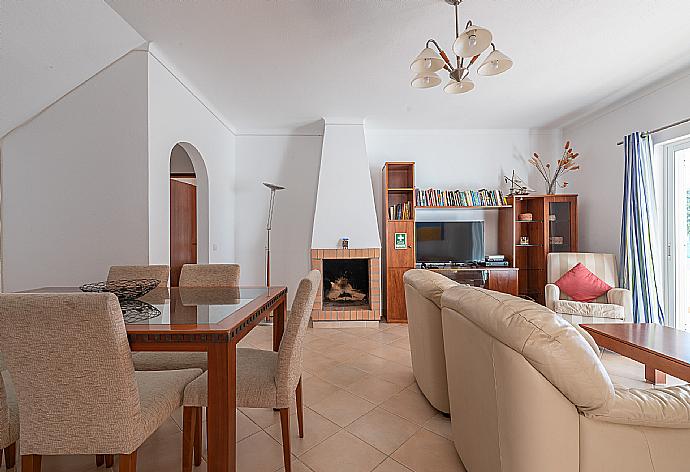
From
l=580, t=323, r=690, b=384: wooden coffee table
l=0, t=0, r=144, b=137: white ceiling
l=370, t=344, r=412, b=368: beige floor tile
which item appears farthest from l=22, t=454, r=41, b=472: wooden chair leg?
l=580, t=323, r=690, b=384: wooden coffee table

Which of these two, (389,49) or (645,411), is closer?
(645,411)

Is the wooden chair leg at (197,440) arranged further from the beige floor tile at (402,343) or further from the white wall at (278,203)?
the white wall at (278,203)

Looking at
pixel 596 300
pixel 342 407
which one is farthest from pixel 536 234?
pixel 342 407

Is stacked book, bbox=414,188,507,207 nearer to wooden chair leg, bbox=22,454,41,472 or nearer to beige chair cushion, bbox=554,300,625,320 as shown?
beige chair cushion, bbox=554,300,625,320

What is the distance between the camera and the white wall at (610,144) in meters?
3.86

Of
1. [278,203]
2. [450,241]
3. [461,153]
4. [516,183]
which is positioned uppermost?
[461,153]

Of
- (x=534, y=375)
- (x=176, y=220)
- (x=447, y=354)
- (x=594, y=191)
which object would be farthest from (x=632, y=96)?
(x=176, y=220)

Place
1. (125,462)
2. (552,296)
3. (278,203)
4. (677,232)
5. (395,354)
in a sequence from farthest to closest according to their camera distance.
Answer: (278,203), (552,296), (677,232), (395,354), (125,462)

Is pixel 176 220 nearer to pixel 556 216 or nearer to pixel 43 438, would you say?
pixel 43 438

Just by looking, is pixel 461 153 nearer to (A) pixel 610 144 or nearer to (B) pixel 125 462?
(A) pixel 610 144

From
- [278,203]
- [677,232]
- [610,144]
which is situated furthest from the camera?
[278,203]

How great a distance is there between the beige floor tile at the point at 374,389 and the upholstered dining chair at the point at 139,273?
1.56 m

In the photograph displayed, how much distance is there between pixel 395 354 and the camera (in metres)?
3.81

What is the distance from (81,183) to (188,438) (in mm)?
2339
